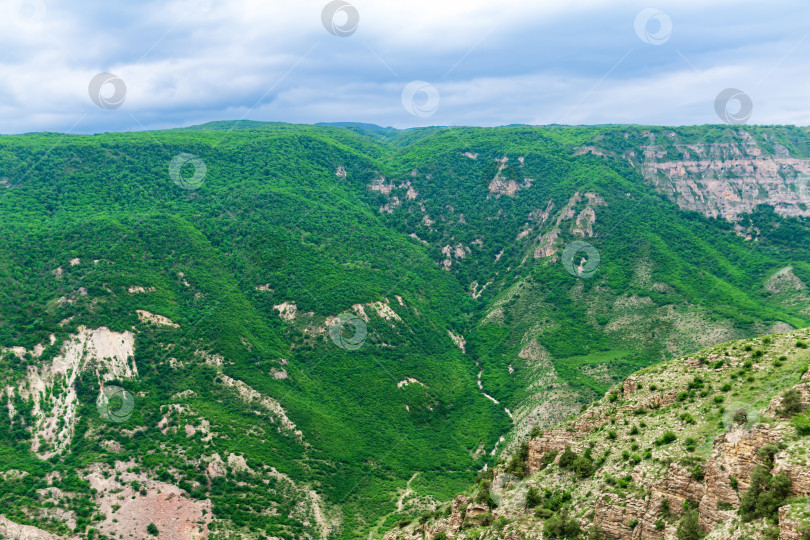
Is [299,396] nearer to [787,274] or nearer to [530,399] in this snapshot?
[530,399]

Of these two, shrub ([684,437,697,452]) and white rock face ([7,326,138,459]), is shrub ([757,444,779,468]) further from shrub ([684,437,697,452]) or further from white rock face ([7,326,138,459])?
white rock face ([7,326,138,459])

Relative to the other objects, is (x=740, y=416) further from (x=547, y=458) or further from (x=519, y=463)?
(x=519, y=463)

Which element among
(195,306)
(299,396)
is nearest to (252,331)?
(195,306)

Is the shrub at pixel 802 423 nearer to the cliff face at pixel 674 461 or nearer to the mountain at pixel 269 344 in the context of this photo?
the cliff face at pixel 674 461
